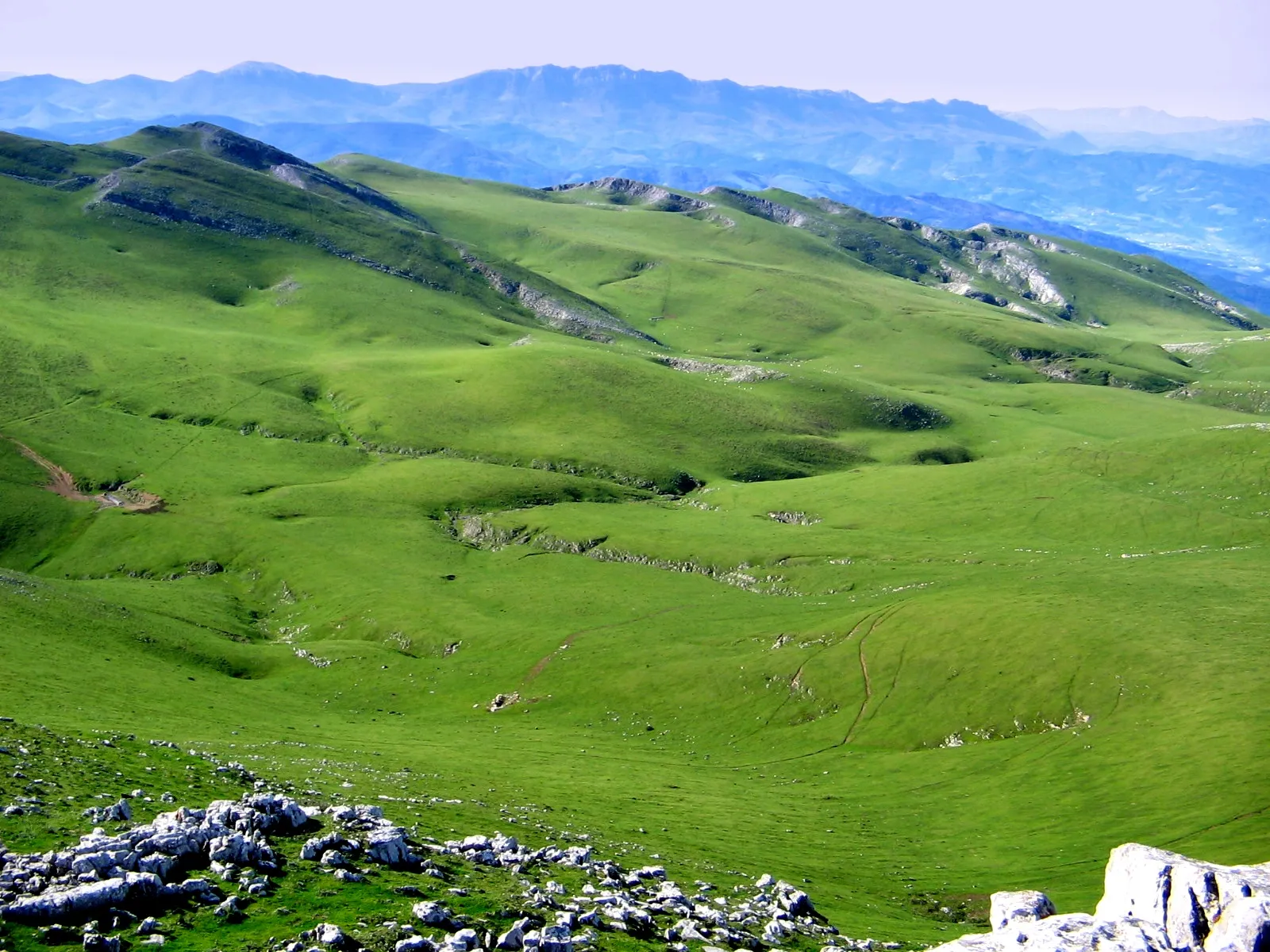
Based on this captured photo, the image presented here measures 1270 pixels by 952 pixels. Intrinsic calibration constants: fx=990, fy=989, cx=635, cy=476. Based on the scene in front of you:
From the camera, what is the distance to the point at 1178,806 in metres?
63.4

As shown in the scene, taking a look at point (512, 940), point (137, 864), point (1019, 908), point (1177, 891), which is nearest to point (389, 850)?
point (512, 940)

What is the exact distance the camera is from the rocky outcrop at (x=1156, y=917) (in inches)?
1128

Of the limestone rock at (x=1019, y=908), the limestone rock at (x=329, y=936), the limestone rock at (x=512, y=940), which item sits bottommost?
the limestone rock at (x=1019, y=908)

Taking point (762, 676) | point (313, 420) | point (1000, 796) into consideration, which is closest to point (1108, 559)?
point (762, 676)

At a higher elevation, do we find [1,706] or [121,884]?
[121,884]

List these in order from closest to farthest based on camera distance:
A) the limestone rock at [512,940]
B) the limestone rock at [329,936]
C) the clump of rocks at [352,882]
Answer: the limestone rock at [329,936], the clump of rocks at [352,882], the limestone rock at [512,940]

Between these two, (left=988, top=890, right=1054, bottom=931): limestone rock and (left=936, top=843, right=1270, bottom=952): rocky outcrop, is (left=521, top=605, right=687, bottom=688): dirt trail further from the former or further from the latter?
(left=936, top=843, right=1270, bottom=952): rocky outcrop

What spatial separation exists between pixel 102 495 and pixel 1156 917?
159758 millimetres

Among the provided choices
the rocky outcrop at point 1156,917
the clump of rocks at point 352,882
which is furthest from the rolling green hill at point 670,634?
the rocky outcrop at point 1156,917

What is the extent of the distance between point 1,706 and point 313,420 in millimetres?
141354

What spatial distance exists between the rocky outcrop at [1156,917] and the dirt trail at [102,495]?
147m

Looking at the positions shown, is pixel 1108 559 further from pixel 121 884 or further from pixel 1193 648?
pixel 121 884

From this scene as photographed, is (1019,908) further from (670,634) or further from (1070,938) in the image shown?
(670,634)

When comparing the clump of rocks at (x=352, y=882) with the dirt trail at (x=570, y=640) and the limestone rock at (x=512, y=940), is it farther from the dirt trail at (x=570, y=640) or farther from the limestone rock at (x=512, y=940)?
the dirt trail at (x=570, y=640)
